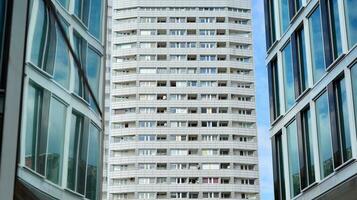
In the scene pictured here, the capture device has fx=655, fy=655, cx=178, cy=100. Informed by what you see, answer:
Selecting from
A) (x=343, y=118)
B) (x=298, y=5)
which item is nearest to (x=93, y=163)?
(x=343, y=118)

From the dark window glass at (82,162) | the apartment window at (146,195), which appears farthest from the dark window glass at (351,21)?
the apartment window at (146,195)

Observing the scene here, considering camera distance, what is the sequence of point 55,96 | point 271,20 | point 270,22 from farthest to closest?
point 270,22, point 271,20, point 55,96

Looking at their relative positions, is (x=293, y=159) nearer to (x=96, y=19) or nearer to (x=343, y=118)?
(x=343, y=118)

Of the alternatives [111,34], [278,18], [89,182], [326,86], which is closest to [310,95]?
[326,86]

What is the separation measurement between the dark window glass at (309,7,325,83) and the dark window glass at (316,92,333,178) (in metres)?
1.05

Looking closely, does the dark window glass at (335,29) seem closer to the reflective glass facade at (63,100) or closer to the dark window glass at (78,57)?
the reflective glass facade at (63,100)

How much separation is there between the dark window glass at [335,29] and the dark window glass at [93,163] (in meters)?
8.59

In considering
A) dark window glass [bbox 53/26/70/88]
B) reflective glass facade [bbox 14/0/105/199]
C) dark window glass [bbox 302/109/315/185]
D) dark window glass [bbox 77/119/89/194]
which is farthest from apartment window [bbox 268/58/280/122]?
dark window glass [bbox 53/26/70/88]

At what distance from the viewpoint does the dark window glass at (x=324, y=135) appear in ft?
74.1

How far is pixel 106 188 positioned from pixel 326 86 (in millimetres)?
78264

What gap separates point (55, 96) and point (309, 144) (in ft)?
39.8

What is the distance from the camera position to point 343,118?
2158 cm

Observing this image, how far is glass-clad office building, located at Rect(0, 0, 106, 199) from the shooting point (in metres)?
12.9

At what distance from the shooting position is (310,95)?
24.8 m
